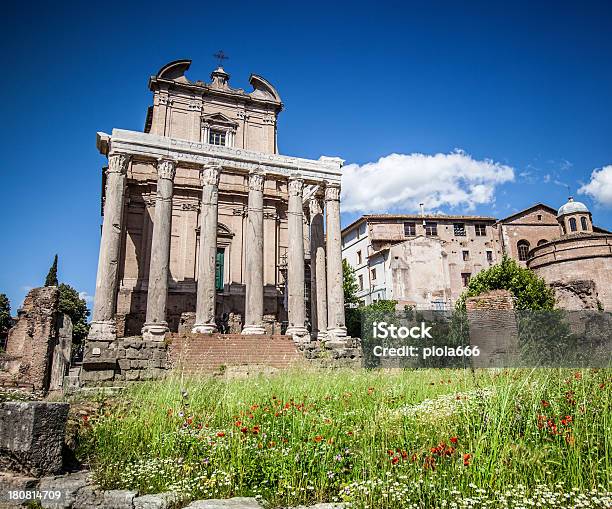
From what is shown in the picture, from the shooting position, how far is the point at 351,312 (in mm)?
33438

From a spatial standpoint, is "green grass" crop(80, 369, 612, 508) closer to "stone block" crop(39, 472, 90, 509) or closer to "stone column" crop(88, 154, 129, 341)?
"stone block" crop(39, 472, 90, 509)

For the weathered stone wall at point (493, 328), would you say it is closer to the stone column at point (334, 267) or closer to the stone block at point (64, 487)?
the stone column at point (334, 267)

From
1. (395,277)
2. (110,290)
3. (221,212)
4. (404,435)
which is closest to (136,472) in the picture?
(404,435)

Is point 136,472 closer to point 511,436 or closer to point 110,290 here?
point 511,436

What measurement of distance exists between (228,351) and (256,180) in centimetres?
872

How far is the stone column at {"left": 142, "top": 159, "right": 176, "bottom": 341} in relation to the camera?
1875 cm

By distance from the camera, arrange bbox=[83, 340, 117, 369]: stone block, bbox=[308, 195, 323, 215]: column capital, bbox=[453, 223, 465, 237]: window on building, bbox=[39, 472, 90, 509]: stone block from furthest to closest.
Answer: bbox=[453, 223, 465, 237]: window on building, bbox=[308, 195, 323, 215]: column capital, bbox=[83, 340, 117, 369]: stone block, bbox=[39, 472, 90, 509]: stone block

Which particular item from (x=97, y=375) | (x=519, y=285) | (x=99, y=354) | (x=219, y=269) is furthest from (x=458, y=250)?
(x=97, y=375)

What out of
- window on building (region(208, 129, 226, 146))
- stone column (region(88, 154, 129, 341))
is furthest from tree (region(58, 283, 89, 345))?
stone column (region(88, 154, 129, 341))

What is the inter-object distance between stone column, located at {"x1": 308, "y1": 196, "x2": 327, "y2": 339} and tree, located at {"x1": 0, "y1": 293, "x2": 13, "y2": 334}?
37548mm

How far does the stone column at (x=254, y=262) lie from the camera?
2048 cm

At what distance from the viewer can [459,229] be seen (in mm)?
43781

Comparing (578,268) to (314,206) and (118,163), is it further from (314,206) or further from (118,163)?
(118,163)

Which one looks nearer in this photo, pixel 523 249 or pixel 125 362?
pixel 125 362
